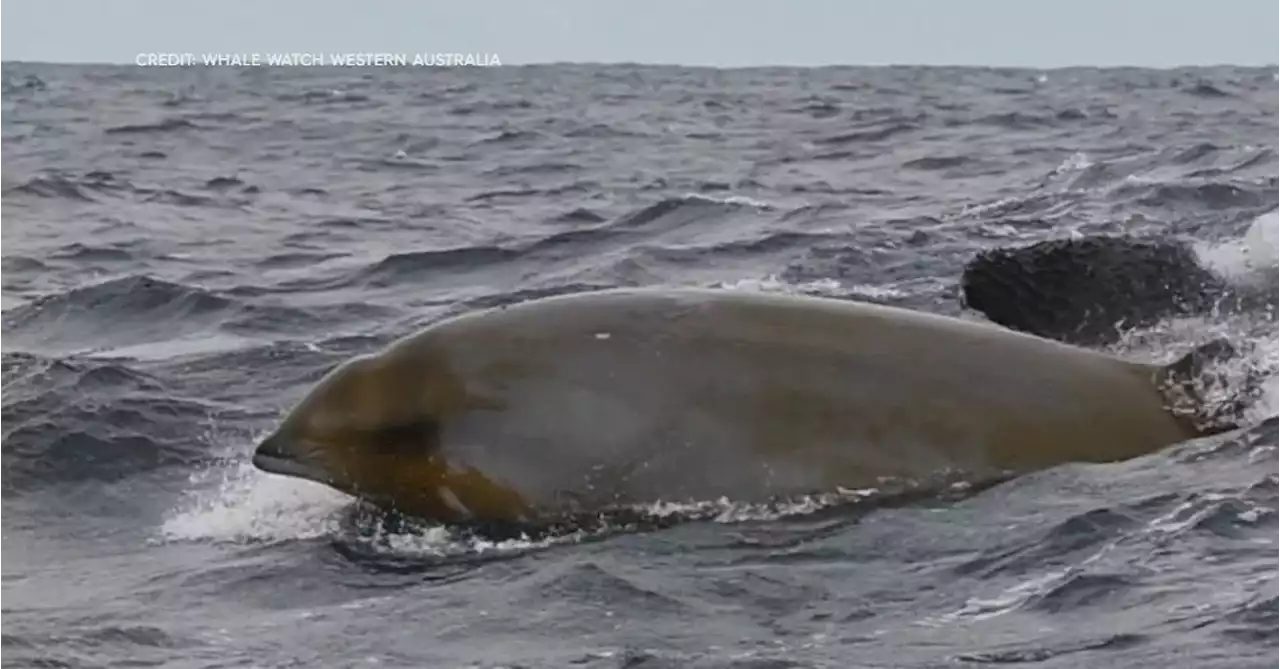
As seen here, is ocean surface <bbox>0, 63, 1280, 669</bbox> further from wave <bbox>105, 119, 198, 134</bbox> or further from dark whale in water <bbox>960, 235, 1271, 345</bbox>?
wave <bbox>105, 119, 198, 134</bbox>

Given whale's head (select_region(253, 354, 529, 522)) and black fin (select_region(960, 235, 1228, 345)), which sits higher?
black fin (select_region(960, 235, 1228, 345))

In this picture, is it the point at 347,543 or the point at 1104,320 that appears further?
the point at 1104,320

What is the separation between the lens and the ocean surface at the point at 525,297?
21.7 feet

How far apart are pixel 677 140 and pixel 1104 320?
2140 cm

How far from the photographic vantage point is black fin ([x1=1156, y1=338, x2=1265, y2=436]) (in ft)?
27.2

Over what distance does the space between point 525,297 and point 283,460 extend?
22.6 ft

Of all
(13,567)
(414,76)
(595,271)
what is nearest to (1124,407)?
(13,567)

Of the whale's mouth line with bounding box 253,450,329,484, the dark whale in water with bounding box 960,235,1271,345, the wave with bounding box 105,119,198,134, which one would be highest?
the wave with bounding box 105,119,198,134

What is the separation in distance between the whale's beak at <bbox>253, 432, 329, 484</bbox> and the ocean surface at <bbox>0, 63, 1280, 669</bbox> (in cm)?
32

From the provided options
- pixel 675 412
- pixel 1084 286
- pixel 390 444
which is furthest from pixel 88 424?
pixel 1084 286

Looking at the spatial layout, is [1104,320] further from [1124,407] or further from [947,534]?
[947,534]

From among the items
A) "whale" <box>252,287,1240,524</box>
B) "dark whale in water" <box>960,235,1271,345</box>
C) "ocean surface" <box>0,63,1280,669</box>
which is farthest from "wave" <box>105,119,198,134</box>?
"whale" <box>252,287,1240,524</box>

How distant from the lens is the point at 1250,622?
620 centimetres

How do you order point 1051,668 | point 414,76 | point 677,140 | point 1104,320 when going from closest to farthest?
1. point 1051,668
2. point 1104,320
3. point 677,140
4. point 414,76
